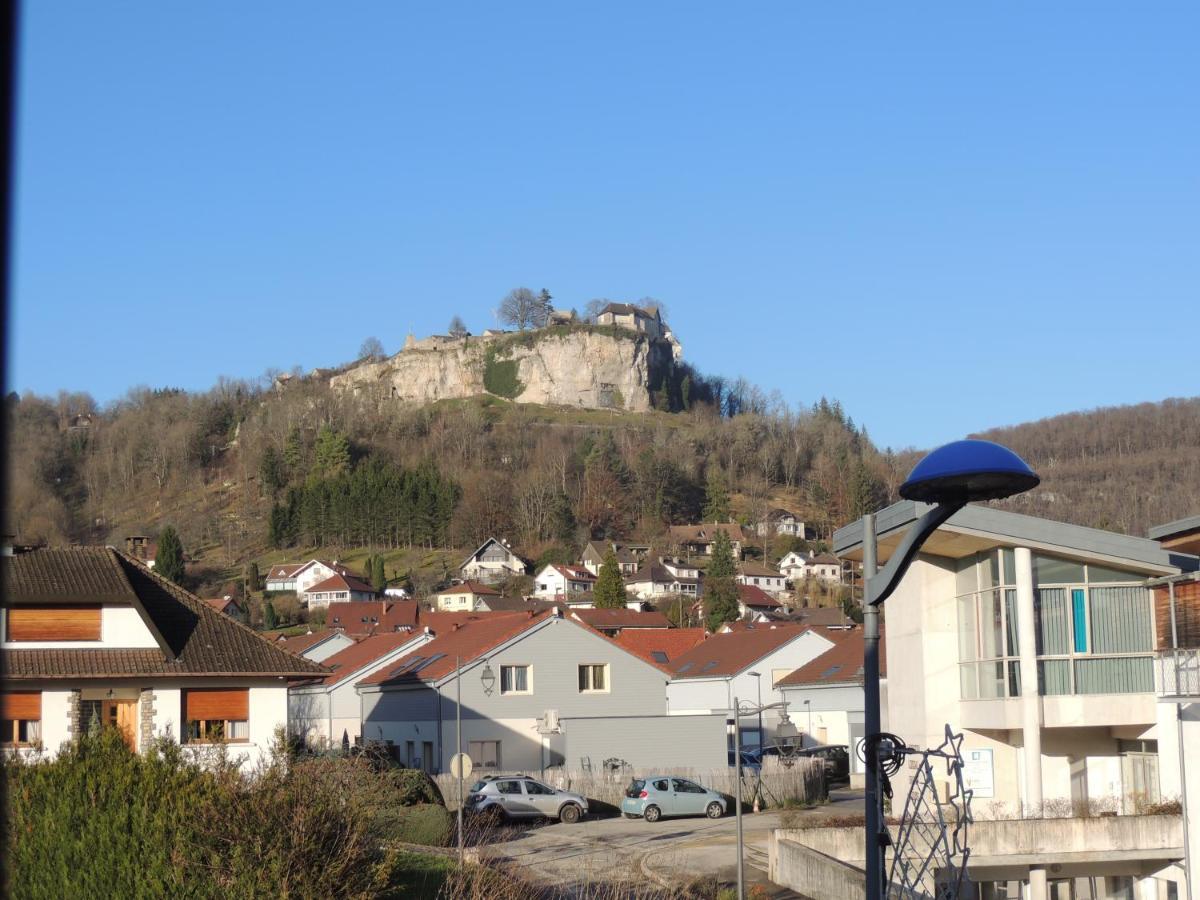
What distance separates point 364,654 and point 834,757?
22.4m

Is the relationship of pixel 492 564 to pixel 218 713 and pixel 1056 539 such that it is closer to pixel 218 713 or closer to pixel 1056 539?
pixel 218 713

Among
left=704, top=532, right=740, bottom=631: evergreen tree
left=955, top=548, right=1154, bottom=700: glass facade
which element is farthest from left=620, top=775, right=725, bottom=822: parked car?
left=704, top=532, right=740, bottom=631: evergreen tree

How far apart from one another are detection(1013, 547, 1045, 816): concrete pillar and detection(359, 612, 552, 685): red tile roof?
20608 mm

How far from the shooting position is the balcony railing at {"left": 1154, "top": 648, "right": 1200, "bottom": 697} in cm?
2461

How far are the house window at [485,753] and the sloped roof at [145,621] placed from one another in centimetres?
1304

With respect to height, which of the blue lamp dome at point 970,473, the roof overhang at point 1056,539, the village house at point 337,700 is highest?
the roof overhang at point 1056,539

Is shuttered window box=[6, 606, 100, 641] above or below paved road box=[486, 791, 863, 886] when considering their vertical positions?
above

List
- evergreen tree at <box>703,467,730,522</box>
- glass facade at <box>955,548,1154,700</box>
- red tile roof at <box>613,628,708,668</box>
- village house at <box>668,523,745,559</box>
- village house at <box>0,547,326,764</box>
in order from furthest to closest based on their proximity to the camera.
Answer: evergreen tree at <box>703,467,730,522</box>
village house at <box>668,523,745,559</box>
red tile roof at <box>613,628,708,668</box>
village house at <box>0,547,326,764</box>
glass facade at <box>955,548,1154,700</box>

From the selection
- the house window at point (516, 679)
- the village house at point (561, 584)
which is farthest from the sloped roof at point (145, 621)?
the village house at point (561, 584)

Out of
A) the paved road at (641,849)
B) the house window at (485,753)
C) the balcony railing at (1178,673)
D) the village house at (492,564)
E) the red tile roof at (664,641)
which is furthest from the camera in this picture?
the village house at (492,564)

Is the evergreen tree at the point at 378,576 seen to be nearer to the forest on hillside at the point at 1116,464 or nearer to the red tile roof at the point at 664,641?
the forest on hillside at the point at 1116,464

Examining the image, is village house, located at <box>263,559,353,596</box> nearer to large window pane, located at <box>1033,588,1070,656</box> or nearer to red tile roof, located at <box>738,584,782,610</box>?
red tile roof, located at <box>738,584,782,610</box>

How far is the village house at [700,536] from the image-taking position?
156m

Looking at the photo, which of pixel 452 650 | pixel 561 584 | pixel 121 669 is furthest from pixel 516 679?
pixel 561 584
